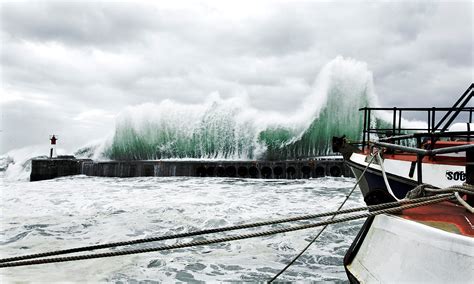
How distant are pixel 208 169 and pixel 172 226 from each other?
9.57m

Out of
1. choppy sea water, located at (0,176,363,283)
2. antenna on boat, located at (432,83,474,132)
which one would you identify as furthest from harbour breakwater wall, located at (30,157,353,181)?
antenna on boat, located at (432,83,474,132)

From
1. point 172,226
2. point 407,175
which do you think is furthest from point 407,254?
point 172,226

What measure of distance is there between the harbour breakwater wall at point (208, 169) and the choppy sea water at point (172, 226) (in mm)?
1899

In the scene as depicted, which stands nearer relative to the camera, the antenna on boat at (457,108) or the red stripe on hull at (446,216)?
the red stripe on hull at (446,216)

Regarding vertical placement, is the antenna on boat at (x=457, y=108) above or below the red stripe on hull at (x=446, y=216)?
above

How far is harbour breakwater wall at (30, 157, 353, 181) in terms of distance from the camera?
16.7m

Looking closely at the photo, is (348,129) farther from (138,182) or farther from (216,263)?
(216,263)

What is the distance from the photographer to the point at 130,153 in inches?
991

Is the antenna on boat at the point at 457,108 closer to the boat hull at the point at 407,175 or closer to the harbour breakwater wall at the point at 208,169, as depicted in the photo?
the boat hull at the point at 407,175

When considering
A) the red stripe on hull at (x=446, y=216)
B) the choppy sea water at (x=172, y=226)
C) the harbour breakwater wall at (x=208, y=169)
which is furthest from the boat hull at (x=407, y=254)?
the harbour breakwater wall at (x=208, y=169)

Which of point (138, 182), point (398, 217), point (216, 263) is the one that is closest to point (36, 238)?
point (216, 263)

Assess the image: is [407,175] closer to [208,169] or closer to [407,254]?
[407,254]

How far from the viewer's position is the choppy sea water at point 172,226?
473cm

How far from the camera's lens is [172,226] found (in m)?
7.47
